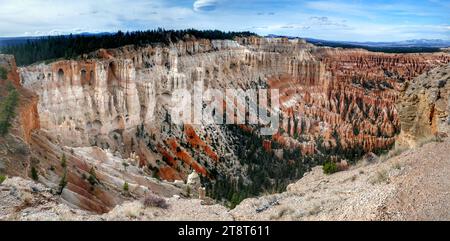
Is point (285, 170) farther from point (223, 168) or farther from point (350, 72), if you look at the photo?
point (350, 72)

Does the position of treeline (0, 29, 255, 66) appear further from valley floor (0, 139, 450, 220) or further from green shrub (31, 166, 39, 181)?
valley floor (0, 139, 450, 220)

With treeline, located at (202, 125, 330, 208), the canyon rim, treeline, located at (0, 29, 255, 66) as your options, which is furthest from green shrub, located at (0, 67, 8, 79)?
treeline, located at (0, 29, 255, 66)

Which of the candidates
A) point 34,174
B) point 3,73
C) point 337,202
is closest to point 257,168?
point 3,73

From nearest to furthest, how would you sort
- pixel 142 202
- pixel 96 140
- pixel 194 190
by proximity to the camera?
1. pixel 142 202
2. pixel 194 190
3. pixel 96 140

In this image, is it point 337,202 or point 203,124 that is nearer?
point 337,202

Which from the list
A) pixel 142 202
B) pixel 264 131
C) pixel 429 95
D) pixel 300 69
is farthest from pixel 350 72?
pixel 142 202

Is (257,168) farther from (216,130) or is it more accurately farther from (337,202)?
(337,202)

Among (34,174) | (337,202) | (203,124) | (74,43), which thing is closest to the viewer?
(337,202)
